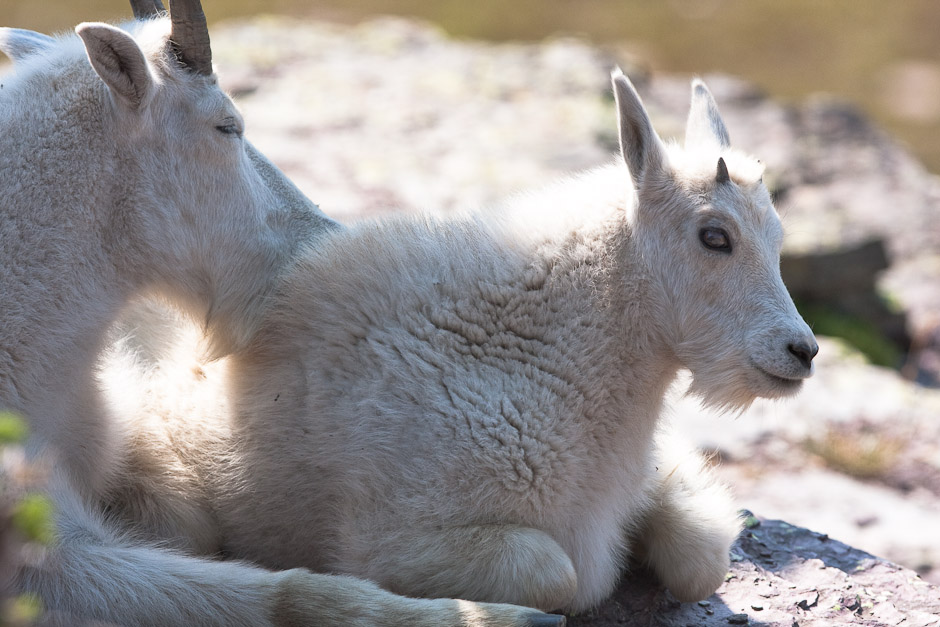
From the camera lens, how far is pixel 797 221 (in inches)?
501

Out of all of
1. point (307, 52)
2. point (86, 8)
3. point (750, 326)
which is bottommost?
point (86, 8)

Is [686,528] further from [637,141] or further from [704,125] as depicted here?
Answer: [704,125]

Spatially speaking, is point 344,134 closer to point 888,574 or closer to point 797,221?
point 797,221

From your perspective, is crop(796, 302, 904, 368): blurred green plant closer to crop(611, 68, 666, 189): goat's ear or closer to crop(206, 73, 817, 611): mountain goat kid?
crop(206, 73, 817, 611): mountain goat kid

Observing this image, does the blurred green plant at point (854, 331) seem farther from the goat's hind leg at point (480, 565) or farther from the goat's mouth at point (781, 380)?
the goat's hind leg at point (480, 565)

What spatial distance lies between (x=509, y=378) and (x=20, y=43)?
3.12m

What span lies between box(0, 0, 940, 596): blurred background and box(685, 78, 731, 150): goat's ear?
2.09m

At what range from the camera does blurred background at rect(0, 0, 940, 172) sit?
1003 inches

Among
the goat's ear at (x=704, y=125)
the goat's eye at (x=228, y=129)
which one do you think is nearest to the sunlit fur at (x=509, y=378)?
the goat's ear at (x=704, y=125)

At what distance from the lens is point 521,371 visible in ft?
16.5

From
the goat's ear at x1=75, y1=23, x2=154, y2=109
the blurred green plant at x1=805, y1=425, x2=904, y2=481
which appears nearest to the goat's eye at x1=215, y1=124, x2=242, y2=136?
the goat's ear at x1=75, y1=23, x2=154, y2=109

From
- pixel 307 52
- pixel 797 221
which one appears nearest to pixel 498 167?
pixel 797 221

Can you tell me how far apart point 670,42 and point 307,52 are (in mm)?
15718

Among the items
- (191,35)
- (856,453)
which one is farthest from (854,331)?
(191,35)
